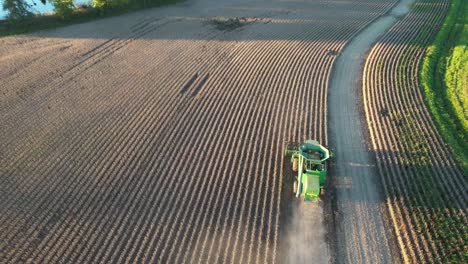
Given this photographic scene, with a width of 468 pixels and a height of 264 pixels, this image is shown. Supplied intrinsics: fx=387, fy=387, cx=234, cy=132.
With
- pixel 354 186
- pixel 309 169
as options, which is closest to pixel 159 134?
pixel 309 169

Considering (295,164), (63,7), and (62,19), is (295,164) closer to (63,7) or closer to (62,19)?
(63,7)

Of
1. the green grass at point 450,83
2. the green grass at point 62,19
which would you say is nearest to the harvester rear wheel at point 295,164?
the green grass at point 450,83

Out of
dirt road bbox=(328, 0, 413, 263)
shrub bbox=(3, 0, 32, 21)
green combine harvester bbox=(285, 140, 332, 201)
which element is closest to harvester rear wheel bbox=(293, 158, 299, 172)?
green combine harvester bbox=(285, 140, 332, 201)

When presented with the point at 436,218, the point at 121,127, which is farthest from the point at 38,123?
the point at 436,218

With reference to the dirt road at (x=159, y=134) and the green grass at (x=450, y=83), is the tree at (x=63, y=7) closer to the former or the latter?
the dirt road at (x=159, y=134)

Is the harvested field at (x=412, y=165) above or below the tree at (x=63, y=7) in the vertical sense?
below

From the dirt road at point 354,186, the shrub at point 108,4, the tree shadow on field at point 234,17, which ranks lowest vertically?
the dirt road at point 354,186

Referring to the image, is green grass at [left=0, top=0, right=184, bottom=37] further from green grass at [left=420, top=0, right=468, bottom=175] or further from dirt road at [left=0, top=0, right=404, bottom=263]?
green grass at [left=420, top=0, right=468, bottom=175]

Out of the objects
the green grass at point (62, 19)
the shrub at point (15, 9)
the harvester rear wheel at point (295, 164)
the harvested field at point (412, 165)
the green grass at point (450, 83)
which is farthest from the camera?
the green grass at point (62, 19)
